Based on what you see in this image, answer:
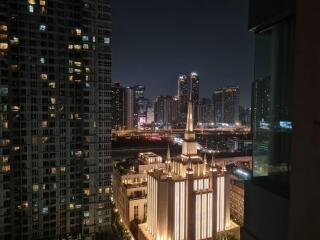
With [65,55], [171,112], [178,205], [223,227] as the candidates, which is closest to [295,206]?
[178,205]

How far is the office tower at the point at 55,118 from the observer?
1130cm

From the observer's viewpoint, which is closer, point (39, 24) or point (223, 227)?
point (39, 24)

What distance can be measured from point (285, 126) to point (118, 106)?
47.3 m

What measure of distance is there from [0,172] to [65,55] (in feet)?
19.8

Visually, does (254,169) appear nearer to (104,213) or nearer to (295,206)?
(295,206)

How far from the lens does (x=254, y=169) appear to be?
2123 mm

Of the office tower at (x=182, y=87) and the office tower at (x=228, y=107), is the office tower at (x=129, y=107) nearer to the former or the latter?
the office tower at (x=182, y=87)

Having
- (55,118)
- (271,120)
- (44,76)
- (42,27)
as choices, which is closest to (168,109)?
(55,118)

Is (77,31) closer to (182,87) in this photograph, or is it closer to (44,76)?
(44,76)

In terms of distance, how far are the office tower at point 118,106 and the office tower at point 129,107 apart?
0.63 metres

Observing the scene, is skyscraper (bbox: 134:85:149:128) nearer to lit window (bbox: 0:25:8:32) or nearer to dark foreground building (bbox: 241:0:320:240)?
lit window (bbox: 0:25:8:32)

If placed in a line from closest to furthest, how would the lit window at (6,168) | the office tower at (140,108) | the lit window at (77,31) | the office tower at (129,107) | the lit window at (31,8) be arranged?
the lit window at (6,168), the lit window at (31,8), the lit window at (77,31), the office tower at (129,107), the office tower at (140,108)

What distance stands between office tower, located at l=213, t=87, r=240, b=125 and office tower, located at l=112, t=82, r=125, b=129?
75.3 feet

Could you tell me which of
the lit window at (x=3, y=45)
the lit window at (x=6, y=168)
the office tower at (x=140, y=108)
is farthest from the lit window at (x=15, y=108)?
the office tower at (x=140, y=108)
